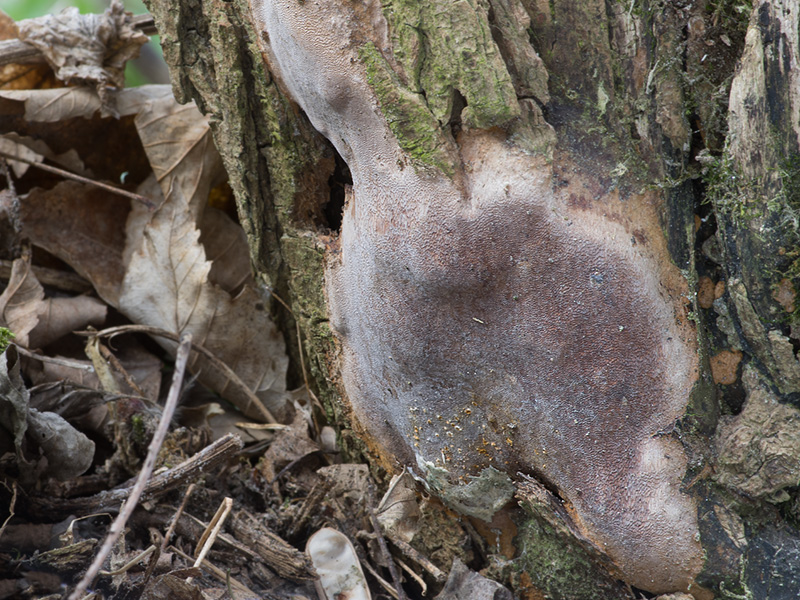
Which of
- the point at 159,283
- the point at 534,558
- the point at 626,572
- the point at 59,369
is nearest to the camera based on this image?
the point at 626,572

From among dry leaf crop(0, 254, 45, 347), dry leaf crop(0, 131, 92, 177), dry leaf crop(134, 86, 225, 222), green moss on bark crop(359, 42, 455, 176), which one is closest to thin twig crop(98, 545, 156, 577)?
dry leaf crop(0, 254, 45, 347)

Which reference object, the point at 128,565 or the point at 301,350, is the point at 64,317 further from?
the point at 128,565

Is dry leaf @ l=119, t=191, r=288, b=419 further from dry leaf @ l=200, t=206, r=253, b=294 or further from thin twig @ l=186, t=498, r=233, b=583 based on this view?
thin twig @ l=186, t=498, r=233, b=583

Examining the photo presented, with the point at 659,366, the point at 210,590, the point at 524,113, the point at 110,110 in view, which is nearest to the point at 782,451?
the point at 659,366

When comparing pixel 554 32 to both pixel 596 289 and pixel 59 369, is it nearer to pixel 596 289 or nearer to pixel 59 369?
pixel 596 289

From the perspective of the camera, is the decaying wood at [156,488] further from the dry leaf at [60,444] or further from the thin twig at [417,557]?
the thin twig at [417,557]

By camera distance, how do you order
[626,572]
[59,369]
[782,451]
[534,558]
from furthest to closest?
[59,369] → [534,558] → [626,572] → [782,451]

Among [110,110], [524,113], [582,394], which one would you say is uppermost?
[524,113]
